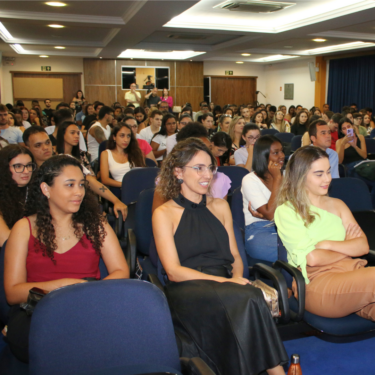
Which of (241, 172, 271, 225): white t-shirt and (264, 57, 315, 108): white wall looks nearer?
(241, 172, 271, 225): white t-shirt

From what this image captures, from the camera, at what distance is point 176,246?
1.99 m

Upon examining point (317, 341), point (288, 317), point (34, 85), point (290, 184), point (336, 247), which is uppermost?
point (34, 85)

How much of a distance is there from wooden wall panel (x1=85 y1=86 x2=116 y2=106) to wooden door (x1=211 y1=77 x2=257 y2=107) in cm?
436

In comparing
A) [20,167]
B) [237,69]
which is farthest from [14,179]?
[237,69]

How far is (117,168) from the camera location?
160 inches

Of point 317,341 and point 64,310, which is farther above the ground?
point 64,310

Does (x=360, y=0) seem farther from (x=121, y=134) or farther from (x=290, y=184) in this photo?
(x=290, y=184)

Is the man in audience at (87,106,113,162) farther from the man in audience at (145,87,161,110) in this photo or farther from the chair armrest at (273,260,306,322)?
the man in audience at (145,87,161,110)

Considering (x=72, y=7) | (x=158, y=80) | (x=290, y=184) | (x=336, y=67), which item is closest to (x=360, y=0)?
(x=72, y=7)

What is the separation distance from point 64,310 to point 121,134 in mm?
3011

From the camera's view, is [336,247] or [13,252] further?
[336,247]

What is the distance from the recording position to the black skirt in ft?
5.12

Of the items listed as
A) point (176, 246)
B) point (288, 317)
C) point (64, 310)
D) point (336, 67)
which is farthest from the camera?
point (336, 67)

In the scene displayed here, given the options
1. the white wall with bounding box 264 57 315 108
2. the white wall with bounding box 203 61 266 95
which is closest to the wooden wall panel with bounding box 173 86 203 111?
the white wall with bounding box 203 61 266 95
